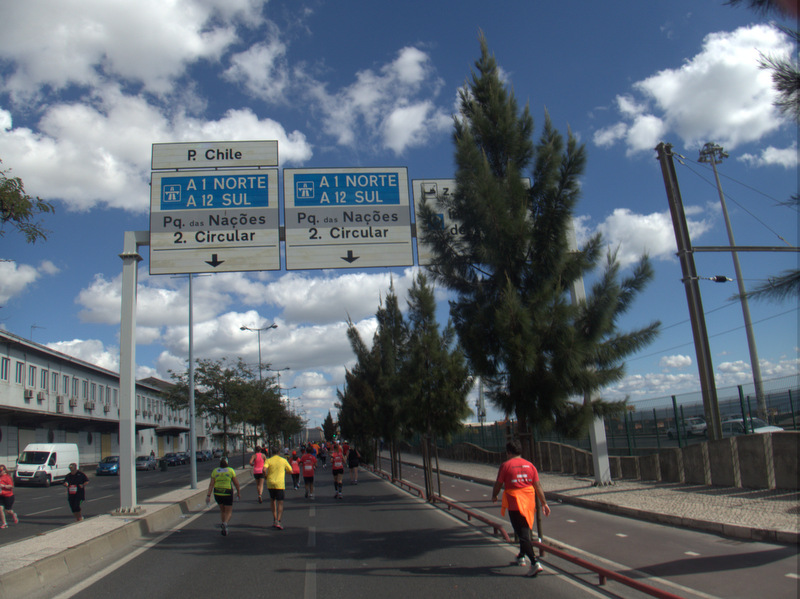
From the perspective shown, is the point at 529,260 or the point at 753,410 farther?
the point at 753,410

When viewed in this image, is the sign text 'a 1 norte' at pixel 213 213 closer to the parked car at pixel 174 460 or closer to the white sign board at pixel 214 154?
the white sign board at pixel 214 154

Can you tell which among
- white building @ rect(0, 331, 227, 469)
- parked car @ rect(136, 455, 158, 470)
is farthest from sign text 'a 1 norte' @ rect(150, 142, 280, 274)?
parked car @ rect(136, 455, 158, 470)

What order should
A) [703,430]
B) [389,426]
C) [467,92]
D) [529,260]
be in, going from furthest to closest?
[389,426], [703,430], [467,92], [529,260]

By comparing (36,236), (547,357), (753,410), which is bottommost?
(753,410)

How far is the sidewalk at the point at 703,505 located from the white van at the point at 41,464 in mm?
30328

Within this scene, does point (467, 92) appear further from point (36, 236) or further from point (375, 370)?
point (375, 370)

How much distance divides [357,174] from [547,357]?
533 centimetres

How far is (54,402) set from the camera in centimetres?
4628

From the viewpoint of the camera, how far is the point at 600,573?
6742mm

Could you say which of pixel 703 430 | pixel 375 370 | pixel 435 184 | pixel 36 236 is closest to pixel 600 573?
pixel 36 236

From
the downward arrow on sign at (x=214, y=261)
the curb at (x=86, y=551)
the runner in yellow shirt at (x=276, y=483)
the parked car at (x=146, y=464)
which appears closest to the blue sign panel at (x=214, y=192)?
the downward arrow on sign at (x=214, y=261)

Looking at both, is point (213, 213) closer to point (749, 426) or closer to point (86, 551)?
point (86, 551)

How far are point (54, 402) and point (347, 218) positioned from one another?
146 ft

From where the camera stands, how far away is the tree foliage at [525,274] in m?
9.61
